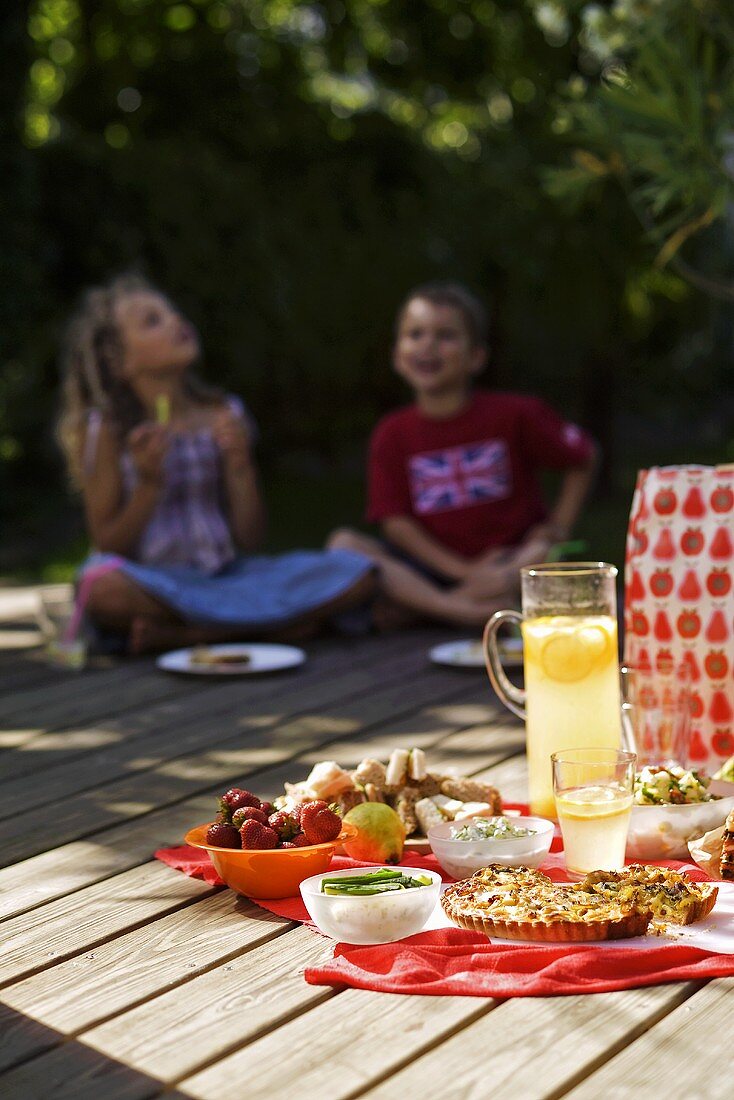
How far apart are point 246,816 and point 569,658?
2.28 ft

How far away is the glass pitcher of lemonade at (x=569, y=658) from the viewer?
2.58m

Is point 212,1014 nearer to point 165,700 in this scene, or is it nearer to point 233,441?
point 165,700

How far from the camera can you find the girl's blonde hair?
4984mm

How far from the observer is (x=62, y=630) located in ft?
14.8

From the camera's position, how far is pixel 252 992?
1872mm

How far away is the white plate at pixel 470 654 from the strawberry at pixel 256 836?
1.90 metres

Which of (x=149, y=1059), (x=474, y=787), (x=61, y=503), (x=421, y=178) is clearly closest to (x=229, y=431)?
(x=474, y=787)

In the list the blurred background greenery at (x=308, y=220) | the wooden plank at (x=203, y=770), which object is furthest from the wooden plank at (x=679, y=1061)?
the blurred background greenery at (x=308, y=220)

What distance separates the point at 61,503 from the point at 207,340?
7.44 feet

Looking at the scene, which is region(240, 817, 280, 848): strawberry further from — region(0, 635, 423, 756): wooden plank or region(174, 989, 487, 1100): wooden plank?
region(0, 635, 423, 756): wooden plank

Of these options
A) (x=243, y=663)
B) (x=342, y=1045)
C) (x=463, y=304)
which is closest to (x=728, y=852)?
(x=342, y=1045)

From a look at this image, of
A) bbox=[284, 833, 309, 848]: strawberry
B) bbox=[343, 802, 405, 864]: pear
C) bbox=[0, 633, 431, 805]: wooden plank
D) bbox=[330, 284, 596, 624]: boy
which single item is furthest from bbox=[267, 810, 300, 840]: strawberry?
bbox=[330, 284, 596, 624]: boy

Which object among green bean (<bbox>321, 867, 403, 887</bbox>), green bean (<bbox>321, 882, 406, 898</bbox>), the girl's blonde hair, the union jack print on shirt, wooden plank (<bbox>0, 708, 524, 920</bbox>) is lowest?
wooden plank (<bbox>0, 708, 524, 920</bbox>)

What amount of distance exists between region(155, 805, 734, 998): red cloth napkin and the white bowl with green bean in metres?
0.02
